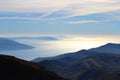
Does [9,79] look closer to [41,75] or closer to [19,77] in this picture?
[19,77]

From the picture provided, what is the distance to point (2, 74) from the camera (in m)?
140

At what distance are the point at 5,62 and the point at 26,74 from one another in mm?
15894

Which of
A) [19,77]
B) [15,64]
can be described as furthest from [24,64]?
[19,77]

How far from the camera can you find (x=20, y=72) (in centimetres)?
14325

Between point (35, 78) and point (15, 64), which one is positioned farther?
point (15, 64)

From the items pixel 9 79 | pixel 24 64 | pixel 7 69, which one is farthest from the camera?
pixel 24 64

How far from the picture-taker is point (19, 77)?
138 m

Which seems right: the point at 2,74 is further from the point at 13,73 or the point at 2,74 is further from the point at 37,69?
the point at 37,69

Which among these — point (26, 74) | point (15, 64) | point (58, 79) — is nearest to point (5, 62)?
point (15, 64)

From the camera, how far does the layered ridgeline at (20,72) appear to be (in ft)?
453

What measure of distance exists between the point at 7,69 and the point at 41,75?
16778mm

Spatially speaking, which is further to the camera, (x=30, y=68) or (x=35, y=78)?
(x=30, y=68)

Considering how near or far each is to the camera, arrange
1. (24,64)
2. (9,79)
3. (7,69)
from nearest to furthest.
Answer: (9,79), (7,69), (24,64)

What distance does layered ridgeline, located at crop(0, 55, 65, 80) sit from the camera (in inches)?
5438
